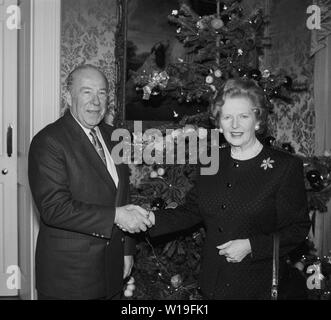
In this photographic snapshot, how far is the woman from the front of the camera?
194 cm

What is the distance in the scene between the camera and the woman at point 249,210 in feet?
6.35

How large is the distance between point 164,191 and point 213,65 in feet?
3.30

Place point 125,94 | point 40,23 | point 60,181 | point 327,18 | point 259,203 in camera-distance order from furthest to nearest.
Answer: point 125,94 < point 40,23 < point 327,18 < point 60,181 < point 259,203

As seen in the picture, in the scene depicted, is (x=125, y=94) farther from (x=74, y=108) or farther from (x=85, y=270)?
(x=85, y=270)

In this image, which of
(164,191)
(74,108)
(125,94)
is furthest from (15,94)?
(74,108)

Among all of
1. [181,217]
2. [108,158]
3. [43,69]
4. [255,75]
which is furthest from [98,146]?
[43,69]

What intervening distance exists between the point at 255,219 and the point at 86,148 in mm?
909

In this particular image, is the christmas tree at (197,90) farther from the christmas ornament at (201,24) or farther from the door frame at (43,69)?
the door frame at (43,69)

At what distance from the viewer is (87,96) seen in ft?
7.39

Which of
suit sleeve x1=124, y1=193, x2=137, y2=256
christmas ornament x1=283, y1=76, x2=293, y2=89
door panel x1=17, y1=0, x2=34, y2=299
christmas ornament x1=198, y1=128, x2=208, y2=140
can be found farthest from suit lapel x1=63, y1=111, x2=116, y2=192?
door panel x1=17, y1=0, x2=34, y2=299

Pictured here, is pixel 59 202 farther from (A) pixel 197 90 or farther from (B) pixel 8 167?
(B) pixel 8 167

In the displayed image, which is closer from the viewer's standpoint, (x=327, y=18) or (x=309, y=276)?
(x=309, y=276)

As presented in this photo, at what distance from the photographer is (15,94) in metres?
4.20

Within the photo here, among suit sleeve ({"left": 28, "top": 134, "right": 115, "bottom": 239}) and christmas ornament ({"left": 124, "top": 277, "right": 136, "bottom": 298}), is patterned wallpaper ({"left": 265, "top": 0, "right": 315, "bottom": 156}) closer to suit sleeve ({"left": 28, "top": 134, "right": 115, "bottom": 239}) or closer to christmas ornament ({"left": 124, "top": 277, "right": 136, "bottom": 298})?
christmas ornament ({"left": 124, "top": 277, "right": 136, "bottom": 298})
